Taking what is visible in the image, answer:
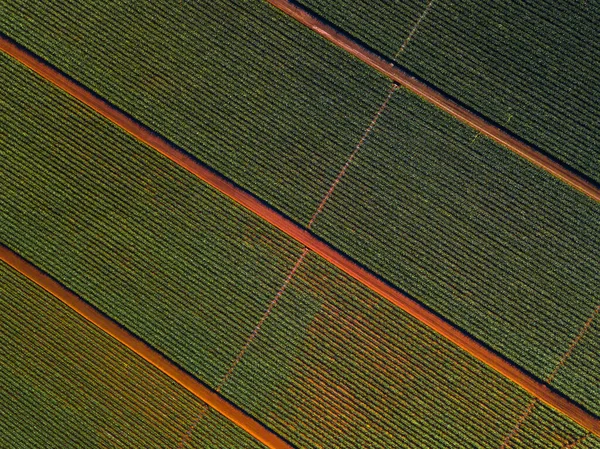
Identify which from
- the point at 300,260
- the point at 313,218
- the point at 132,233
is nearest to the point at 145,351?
the point at 132,233

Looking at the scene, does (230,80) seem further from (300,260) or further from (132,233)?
(300,260)

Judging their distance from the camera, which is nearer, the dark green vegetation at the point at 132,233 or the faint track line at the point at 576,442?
the faint track line at the point at 576,442

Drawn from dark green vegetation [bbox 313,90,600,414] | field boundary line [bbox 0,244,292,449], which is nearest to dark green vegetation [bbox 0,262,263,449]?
field boundary line [bbox 0,244,292,449]

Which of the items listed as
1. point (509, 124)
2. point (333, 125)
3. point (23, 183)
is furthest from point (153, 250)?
point (509, 124)

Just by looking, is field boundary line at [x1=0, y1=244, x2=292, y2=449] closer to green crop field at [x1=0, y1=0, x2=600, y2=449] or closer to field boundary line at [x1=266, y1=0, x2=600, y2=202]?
green crop field at [x1=0, y1=0, x2=600, y2=449]

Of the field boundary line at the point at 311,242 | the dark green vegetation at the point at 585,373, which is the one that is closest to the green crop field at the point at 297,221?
the dark green vegetation at the point at 585,373

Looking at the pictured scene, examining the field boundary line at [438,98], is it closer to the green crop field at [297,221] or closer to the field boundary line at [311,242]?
the green crop field at [297,221]
